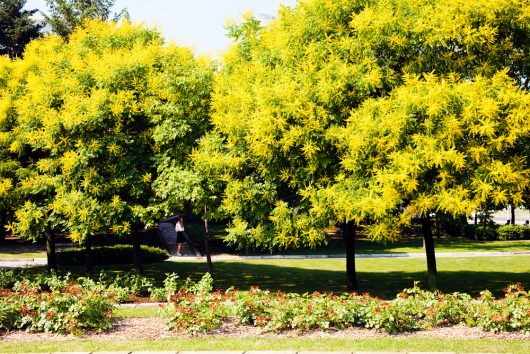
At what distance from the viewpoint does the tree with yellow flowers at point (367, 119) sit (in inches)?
514

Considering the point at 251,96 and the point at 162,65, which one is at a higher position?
the point at 162,65

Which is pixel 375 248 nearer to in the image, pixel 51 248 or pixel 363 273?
pixel 363 273

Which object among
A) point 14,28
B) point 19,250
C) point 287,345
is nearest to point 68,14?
point 14,28

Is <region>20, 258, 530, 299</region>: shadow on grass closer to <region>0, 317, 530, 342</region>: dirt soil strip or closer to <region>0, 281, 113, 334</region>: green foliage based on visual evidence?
<region>0, 317, 530, 342</region>: dirt soil strip

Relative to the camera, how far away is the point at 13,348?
995 centimetres

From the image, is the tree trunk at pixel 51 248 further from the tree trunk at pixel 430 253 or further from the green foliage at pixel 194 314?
the tree trunk at pixel 430 253

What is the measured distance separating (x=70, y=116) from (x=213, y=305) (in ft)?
28.6

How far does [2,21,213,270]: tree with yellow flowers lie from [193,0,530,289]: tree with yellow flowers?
4.46 ft

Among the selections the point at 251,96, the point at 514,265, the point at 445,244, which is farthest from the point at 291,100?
the point at 445,244

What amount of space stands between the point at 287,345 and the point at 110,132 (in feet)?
34.5

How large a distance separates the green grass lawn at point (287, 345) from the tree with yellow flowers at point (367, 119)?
152 inches

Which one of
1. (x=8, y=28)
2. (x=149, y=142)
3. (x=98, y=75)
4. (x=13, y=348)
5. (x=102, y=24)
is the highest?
(x=8, y=28)

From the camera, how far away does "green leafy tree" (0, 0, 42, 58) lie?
135ft

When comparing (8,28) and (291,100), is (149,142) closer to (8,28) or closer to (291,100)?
(291,100)
